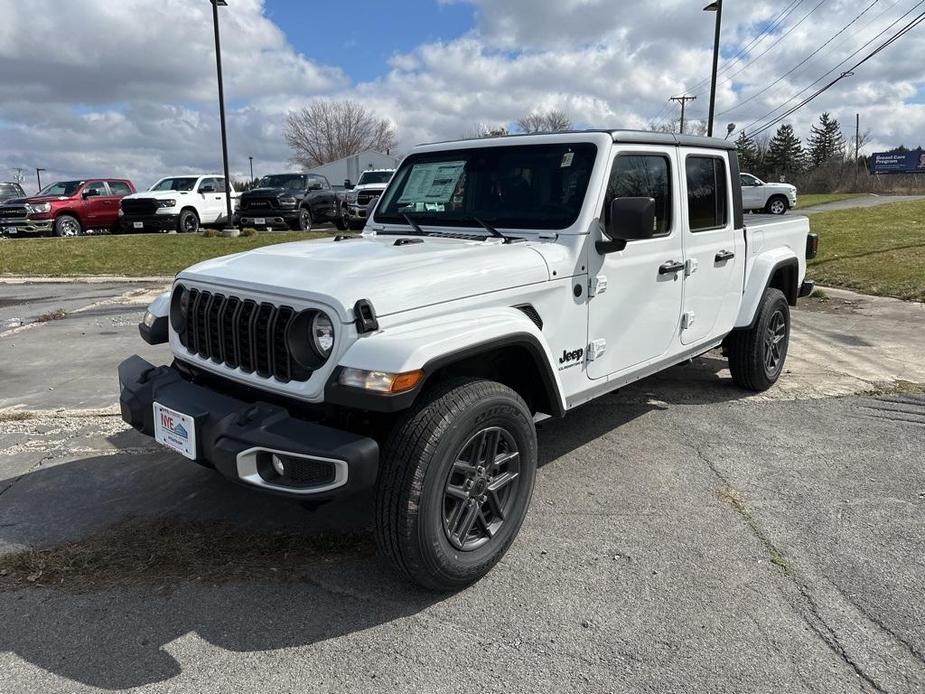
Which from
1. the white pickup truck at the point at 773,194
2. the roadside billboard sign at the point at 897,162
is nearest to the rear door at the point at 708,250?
the white pickup truck at the point at 773,194

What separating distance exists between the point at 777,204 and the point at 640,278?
90.6 ft

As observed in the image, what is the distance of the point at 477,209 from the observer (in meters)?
4.02

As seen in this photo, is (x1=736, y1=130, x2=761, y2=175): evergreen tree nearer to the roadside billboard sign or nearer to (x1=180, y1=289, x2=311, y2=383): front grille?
the roadside billboard sign

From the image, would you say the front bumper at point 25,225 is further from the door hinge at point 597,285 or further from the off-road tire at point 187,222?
the door hinge at point 597,285

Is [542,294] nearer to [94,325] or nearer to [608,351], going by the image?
[608,351]

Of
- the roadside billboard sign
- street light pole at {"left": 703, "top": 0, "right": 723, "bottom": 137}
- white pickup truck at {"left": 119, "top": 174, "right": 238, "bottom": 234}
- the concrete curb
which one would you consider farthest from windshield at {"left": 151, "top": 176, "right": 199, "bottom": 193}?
the roadside billboard sign

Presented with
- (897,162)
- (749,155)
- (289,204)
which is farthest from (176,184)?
(749,155)

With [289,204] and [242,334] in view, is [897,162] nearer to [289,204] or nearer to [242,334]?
[289,204]

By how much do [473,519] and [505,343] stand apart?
2.48 ft

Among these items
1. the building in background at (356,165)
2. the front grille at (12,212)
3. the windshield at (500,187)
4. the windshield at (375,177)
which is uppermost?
the building in background at (356,165)

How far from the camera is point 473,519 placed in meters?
2.99

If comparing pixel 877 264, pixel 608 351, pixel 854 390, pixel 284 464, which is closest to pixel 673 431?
pixel 608 351

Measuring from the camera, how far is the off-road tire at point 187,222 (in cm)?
1948

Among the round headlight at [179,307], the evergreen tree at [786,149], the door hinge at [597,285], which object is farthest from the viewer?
the evergreen tree at [786,149]
